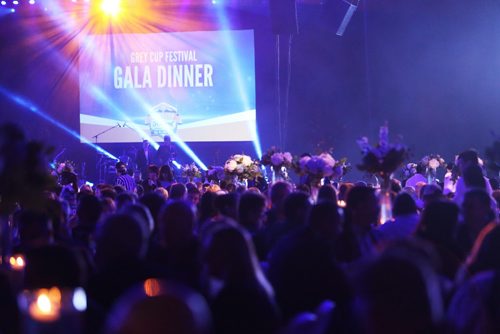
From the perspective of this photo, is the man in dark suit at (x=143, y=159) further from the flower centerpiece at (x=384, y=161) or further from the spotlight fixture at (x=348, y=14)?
the flower centerpiece at (x=384, y=161)

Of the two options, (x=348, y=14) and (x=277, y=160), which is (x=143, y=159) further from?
(x=277, y=160)

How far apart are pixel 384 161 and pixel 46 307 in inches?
174

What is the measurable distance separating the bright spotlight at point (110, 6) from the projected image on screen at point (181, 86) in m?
0.66

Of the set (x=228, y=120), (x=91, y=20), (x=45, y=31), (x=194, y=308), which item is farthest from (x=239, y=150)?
(x=194, y=308)

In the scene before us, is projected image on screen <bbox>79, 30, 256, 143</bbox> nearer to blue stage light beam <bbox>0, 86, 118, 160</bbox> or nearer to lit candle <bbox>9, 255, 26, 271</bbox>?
blue stage light beam <bbox>0, 86, 118, 160</bbox>

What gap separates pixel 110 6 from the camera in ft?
54.9

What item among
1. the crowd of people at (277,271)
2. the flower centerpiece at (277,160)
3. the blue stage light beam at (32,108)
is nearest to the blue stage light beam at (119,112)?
the blue stage light beam at (32,108)

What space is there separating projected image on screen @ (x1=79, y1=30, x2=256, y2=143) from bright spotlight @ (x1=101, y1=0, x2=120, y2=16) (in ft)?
2.16

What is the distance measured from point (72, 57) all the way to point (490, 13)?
10.7 meters

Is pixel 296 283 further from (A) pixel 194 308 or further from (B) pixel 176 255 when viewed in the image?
(A) pixel 194 308

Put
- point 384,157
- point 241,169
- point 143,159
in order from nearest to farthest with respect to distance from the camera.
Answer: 1. point 384,157
2. point 241,169
3. point 143,159

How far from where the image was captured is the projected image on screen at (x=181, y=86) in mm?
16516

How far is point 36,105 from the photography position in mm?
18078

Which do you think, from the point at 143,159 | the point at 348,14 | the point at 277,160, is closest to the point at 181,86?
the point at 143,159
